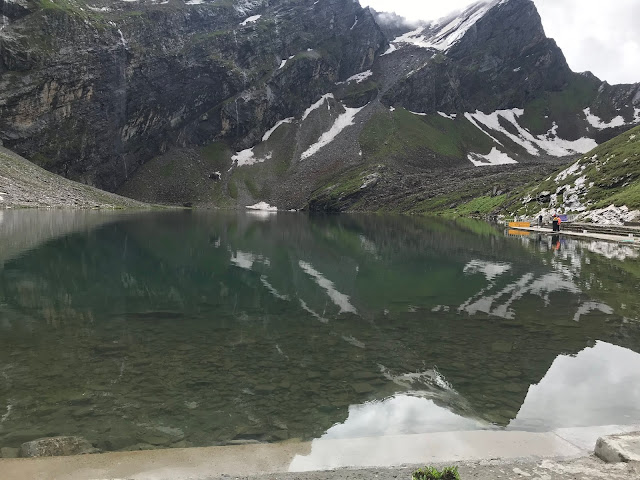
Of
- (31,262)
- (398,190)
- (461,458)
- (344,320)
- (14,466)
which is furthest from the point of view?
(398,190)

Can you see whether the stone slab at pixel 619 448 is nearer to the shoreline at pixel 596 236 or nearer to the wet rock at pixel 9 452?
the wet rock at pixel 9 452

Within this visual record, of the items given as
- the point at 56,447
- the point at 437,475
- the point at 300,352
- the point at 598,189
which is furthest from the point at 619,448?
the point at 598,189

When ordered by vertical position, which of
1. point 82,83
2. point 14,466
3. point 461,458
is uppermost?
point 82,83

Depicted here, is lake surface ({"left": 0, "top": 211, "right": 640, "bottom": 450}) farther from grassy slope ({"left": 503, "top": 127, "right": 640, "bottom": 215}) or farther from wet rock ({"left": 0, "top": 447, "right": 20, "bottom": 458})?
grassy slope ({"left": 503, "top": 127, "right": 640, "bottom": 215})

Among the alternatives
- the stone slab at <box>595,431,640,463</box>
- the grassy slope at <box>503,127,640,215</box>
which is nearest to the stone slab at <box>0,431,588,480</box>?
the stone slab at <box>595,431,640,463</box>

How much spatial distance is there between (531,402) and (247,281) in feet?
73.5

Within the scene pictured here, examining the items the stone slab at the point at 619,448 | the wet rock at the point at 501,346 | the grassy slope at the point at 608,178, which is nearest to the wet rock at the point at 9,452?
the stone slab at the point at 619,448

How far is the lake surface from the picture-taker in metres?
11.7

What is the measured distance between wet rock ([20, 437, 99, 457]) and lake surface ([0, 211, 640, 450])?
14.9 inches

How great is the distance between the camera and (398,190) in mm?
197625

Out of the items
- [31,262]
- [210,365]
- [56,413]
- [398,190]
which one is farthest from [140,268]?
[398,190]

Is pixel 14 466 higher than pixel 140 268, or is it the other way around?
pixel 140 268

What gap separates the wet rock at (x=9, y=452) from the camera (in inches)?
371

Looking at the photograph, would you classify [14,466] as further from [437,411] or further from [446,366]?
[446,366]
